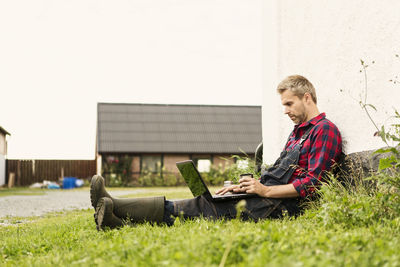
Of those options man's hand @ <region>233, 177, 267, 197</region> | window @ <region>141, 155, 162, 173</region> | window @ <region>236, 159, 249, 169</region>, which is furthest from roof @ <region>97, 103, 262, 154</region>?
man's hand @ <region>233, 177, 267, 197</region>

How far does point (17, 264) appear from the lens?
300 cm

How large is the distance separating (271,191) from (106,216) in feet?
4.65

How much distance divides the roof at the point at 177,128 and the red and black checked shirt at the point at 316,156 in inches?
854

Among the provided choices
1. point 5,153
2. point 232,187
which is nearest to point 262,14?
point 232,187

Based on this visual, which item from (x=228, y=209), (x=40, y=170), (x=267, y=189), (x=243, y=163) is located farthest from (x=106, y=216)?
(x=40, y=170)

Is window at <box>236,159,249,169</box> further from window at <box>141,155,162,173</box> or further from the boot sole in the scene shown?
window at <box>141,155,162,173</box>

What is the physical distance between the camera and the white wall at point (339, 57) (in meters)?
3.87

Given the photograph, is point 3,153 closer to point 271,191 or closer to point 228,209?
point 228,209

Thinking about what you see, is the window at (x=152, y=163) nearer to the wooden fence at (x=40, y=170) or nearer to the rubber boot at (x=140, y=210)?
the wooden fence at (x=40, y=170)

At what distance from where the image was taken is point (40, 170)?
2706 cm

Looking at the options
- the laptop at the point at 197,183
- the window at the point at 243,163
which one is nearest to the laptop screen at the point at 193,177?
the laptop at the point at 197,183

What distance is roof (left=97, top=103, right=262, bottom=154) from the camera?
2595 centimetres

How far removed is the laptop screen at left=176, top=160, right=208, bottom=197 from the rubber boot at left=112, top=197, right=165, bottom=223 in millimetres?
298

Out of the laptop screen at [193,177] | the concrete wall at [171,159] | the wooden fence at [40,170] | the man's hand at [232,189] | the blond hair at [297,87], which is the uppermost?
the blond hair at [297,87]
